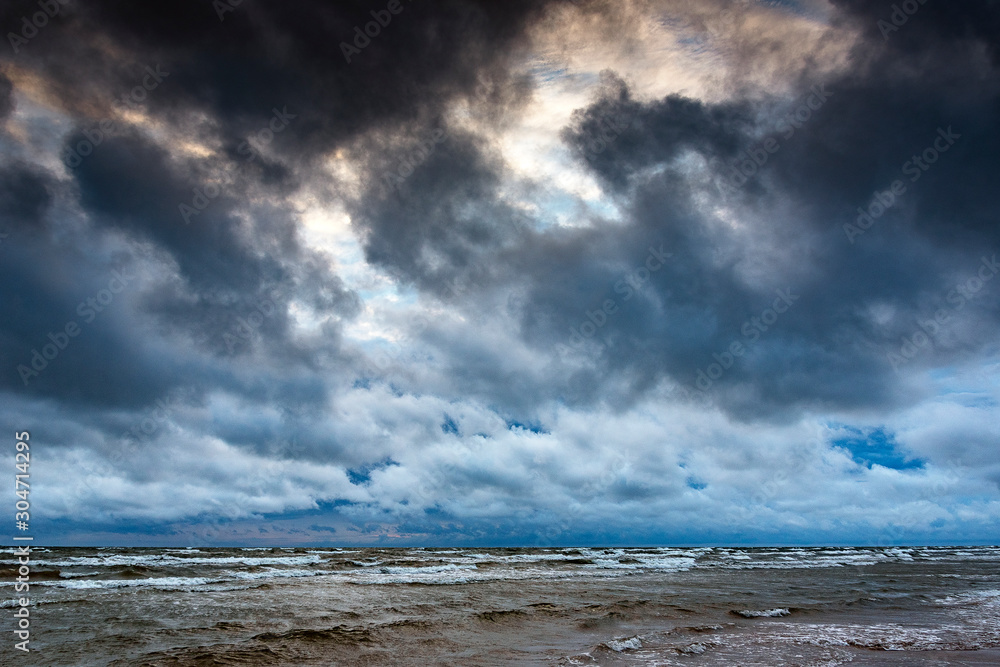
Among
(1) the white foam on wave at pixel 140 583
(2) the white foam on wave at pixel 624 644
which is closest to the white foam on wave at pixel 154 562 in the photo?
(1) the white foam on wave at pixel 140 583

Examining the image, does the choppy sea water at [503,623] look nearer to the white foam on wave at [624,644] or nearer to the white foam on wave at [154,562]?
the white foam on wave at [624,644]

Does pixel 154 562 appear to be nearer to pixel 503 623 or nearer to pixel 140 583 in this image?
pixel 140 583

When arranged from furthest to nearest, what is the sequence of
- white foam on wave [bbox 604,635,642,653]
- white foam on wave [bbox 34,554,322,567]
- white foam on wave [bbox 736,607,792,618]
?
white foam on wave [bbox 34,554,322,567] → white foam on wave [bbox 736,607,792,618] → white foam on wave [bbox 604,635,642,653]

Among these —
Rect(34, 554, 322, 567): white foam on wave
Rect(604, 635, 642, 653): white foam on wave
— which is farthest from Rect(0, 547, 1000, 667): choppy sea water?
Rect(34, 554, 322, 567): white foam on wave

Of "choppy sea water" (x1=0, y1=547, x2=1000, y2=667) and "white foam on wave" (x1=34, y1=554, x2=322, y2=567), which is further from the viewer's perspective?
"white foam on wave" (x1=34, y1=554, x2=322, y2=567)

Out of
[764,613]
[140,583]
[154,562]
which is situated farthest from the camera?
[154,562]

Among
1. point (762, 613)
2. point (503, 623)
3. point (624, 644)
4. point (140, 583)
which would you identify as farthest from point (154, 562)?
point (762, 613)

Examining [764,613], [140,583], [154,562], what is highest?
[764,613]

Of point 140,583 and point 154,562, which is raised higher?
point 140,583

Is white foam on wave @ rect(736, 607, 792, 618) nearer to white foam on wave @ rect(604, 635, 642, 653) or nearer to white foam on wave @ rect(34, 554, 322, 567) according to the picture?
white foam on wave @ rect(604, 635, 642, 653)

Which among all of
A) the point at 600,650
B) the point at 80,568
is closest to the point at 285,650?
the point at 600,650

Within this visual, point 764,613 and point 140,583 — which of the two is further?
point 140,583

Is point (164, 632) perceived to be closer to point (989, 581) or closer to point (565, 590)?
point (565, 590)

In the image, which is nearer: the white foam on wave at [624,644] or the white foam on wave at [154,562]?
the white foam on wave at [624,644]
